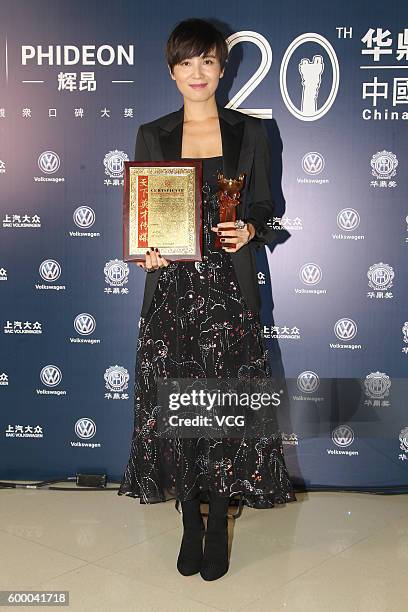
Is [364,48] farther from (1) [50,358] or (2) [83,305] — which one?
(1) [50,358]

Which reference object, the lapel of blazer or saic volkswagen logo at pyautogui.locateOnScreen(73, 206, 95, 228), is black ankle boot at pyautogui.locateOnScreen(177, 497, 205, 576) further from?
saic volkswagen logo at pyautogui.locateOnScreen(73, 206, 95, 228)

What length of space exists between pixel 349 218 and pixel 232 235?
1114 mm

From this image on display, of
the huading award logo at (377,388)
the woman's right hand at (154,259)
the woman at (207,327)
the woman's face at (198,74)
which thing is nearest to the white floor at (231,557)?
the woman at (207,327)

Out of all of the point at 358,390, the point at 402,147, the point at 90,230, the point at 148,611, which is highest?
the point at 402,147

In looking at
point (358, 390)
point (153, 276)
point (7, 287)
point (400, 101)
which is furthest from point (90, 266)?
point (400, 101)

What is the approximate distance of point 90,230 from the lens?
3.49 meters

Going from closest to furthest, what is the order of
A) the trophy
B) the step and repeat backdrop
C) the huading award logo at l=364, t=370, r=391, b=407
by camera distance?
1. the trophy
2. the step and repeat backdrop
3. the huading award logo at l=364, t=370, r=391, b=407

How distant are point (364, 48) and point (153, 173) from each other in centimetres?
135

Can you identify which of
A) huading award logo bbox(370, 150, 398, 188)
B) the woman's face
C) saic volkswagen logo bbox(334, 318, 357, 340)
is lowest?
saic volkswagen logo bbox(334, 318, 357, 340)

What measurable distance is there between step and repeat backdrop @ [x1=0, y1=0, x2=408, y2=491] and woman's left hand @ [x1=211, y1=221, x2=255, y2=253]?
0.99 metres

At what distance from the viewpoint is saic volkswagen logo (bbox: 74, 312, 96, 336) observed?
353cm

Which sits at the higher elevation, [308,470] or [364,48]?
[364,48]

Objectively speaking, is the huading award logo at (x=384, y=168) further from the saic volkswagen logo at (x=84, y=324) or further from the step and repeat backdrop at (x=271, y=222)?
the saic volkswagen logo at (x=84, y=324)

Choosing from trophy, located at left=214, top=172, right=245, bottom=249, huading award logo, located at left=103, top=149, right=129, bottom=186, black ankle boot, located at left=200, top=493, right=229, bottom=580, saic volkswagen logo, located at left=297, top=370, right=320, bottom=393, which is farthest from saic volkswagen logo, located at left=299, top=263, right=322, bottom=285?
black ankle boot, located at left=200, top=493, right=229, bottom=580
